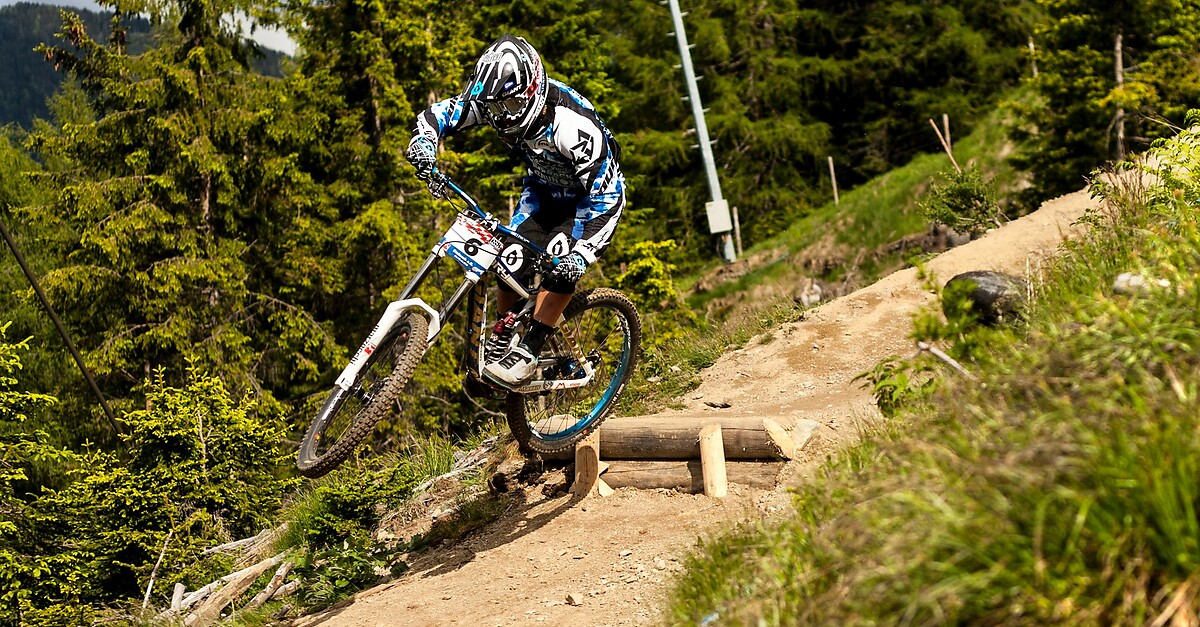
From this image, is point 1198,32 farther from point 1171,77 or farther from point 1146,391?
point 1146,391

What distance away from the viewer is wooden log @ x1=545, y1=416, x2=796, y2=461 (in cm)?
707

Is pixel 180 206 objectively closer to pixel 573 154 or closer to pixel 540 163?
pixel 540 163

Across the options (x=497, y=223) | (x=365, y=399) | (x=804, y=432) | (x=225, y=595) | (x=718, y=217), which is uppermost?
(x=497, y=223)

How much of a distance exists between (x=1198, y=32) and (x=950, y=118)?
16496 mm

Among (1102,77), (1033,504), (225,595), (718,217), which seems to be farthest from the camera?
(718,217)

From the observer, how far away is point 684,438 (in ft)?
24.1

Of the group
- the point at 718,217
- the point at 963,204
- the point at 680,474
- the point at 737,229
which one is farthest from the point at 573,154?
the point at 737,229

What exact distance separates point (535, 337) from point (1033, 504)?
4.21m

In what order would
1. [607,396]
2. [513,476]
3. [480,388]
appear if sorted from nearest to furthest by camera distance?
[480,388] < [607,396] < [513,476]

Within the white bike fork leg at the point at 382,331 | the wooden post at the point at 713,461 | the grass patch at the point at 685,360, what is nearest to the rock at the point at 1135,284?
the wooden post at the point at 713,461

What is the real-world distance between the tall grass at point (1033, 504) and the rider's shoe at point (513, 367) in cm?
273

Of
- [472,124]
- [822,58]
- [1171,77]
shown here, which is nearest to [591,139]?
[472,124]

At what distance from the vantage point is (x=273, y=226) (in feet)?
85.3

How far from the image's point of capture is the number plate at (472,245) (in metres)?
6.51
